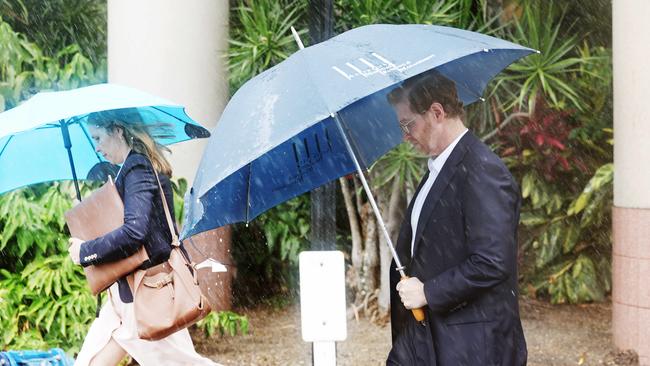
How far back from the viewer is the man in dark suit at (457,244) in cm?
409

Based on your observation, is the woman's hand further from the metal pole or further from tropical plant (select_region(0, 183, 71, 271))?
tropical plant (select_region(0, 183, 71, 271))

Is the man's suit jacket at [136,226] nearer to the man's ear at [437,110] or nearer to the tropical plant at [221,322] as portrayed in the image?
the man's ear at [437,110]

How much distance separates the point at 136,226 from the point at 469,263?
5.98 ft

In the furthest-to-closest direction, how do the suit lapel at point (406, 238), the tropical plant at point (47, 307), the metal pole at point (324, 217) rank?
the tropical plant at point (47, 307), the metal pole at point (324, 217), the suit lapel at point (406, 238)

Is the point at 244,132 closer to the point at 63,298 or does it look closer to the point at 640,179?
the point at 63,298

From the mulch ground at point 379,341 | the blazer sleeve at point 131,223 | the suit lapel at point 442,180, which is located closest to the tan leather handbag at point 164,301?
the blazer sleeve at point 131,223

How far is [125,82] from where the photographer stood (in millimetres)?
9297

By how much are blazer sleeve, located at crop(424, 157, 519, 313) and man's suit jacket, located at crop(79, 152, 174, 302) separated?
5.54ft

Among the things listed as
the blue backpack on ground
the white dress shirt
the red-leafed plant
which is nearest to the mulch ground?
the red-leafed plant

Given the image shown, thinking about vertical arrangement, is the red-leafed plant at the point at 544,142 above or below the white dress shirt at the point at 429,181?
below

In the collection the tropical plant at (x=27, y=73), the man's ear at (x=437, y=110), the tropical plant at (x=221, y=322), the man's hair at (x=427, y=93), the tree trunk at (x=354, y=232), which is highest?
the man's hair at (x=427, y=93)

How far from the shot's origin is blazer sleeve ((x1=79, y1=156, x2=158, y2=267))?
5.28 m

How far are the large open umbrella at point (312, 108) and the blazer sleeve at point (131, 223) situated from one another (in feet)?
2.78

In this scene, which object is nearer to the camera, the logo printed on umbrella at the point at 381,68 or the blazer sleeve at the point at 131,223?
the logo printed on umbrella at the point at 381,68
